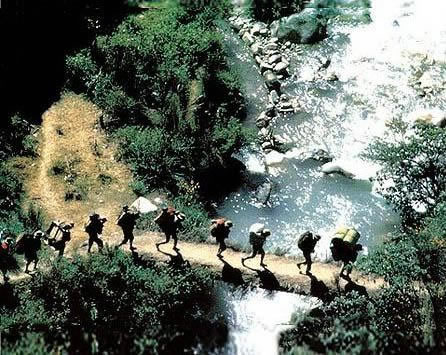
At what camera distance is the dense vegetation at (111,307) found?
48.5ft

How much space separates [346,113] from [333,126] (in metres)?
1.06

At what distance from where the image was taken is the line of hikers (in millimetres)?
16359

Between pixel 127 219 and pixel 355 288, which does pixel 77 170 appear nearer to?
pixel 127 219

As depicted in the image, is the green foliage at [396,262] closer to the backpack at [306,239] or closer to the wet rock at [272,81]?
the backpack at [306,239]

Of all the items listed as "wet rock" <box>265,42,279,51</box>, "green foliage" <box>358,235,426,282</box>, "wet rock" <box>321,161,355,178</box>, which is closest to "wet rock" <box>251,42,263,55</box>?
"wet rock" <box>265,42,279,51</box>

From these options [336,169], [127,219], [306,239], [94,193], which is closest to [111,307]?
[127,219]

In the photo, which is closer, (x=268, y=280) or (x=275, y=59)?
(x=268, y=280)

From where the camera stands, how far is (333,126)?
83.0ft

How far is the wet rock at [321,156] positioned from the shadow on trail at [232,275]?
26.2 feet

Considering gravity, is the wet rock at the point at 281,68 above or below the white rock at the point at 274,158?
above

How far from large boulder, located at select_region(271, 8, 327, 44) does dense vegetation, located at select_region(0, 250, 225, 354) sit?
663 inches

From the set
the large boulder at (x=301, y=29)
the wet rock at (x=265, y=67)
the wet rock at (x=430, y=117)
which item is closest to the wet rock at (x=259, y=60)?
the wet rock at (x=265, y=67)

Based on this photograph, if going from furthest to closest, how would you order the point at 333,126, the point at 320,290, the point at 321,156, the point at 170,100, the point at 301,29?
the point at 301,29
the point at 333,126
the point at 170,100
the point at 321,156
the point at 320,290

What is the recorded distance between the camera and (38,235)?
1652 centimetres
